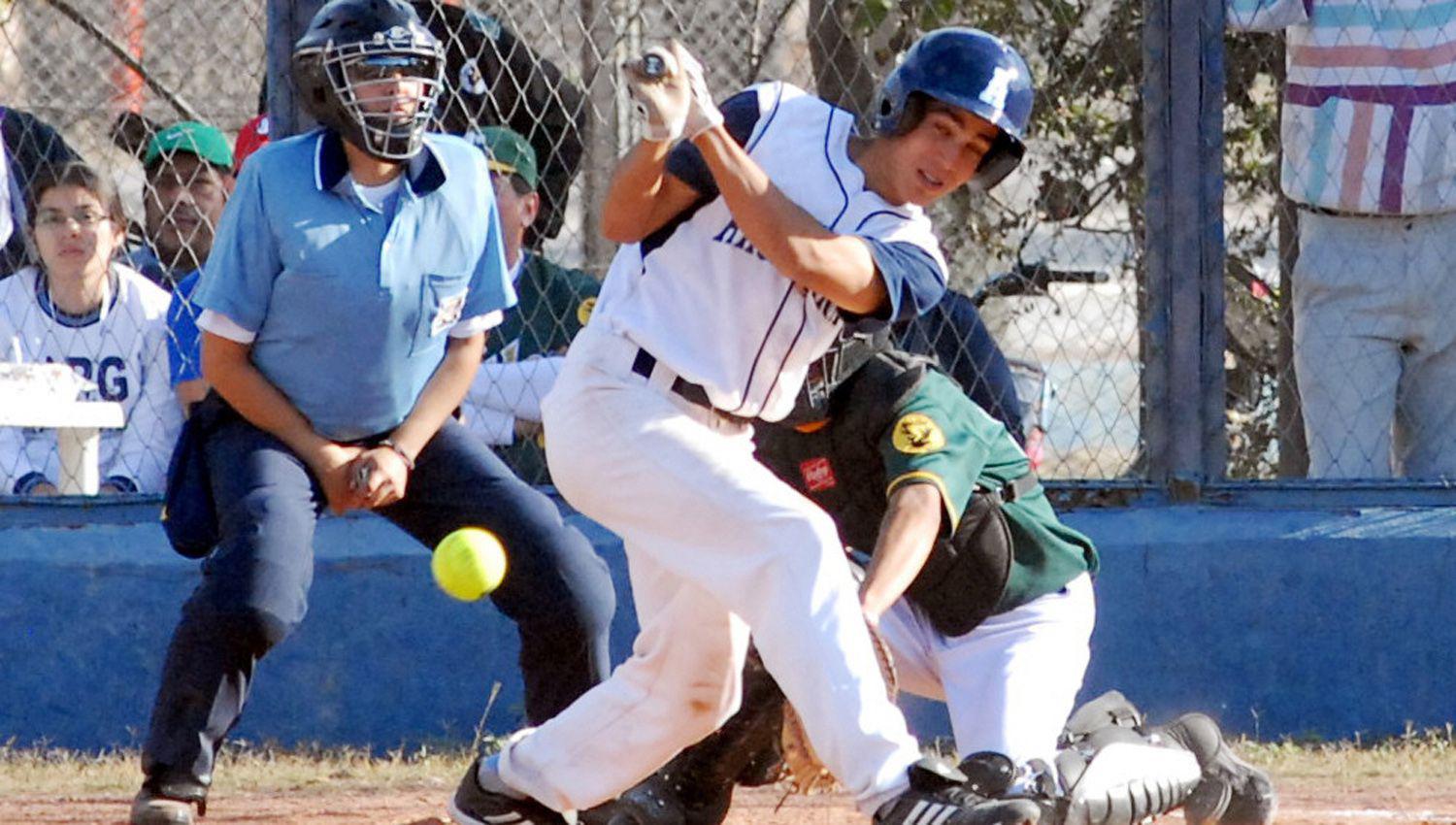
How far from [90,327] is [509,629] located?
1.38 m

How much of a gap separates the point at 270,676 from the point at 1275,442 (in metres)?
2.81

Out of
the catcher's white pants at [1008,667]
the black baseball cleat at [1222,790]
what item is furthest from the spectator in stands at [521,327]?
the black baseball cleat at [1222,790]

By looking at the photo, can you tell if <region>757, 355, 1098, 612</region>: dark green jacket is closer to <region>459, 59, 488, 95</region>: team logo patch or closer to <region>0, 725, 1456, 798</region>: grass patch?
<region>0, 725, 1456, 798</region>: grass patch

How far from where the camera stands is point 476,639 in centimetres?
636

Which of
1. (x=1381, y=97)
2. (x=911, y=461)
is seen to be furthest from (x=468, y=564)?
(x=1381, y=97)

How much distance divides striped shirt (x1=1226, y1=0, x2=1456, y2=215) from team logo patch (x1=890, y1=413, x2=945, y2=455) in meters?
2.28

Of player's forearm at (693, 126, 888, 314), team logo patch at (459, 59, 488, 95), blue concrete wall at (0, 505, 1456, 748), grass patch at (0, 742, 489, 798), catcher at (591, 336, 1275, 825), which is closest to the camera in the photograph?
player's forearm at (693, 126, 888, 314)

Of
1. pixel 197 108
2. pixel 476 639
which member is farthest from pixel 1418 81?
pixel 197 108

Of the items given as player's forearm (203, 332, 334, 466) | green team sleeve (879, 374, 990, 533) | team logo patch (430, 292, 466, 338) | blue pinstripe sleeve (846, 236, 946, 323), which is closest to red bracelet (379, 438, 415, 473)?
player's forearm (203, 332, 334, 466)

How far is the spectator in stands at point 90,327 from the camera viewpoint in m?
6.49

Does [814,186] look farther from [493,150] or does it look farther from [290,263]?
[493,150]

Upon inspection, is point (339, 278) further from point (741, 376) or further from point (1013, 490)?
point (1013, 490)

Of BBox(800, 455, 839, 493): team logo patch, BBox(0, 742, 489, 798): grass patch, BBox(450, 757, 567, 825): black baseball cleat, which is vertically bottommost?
BBox(0, 742, 489, 798): grass patch

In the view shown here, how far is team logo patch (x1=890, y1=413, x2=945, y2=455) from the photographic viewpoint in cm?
450
